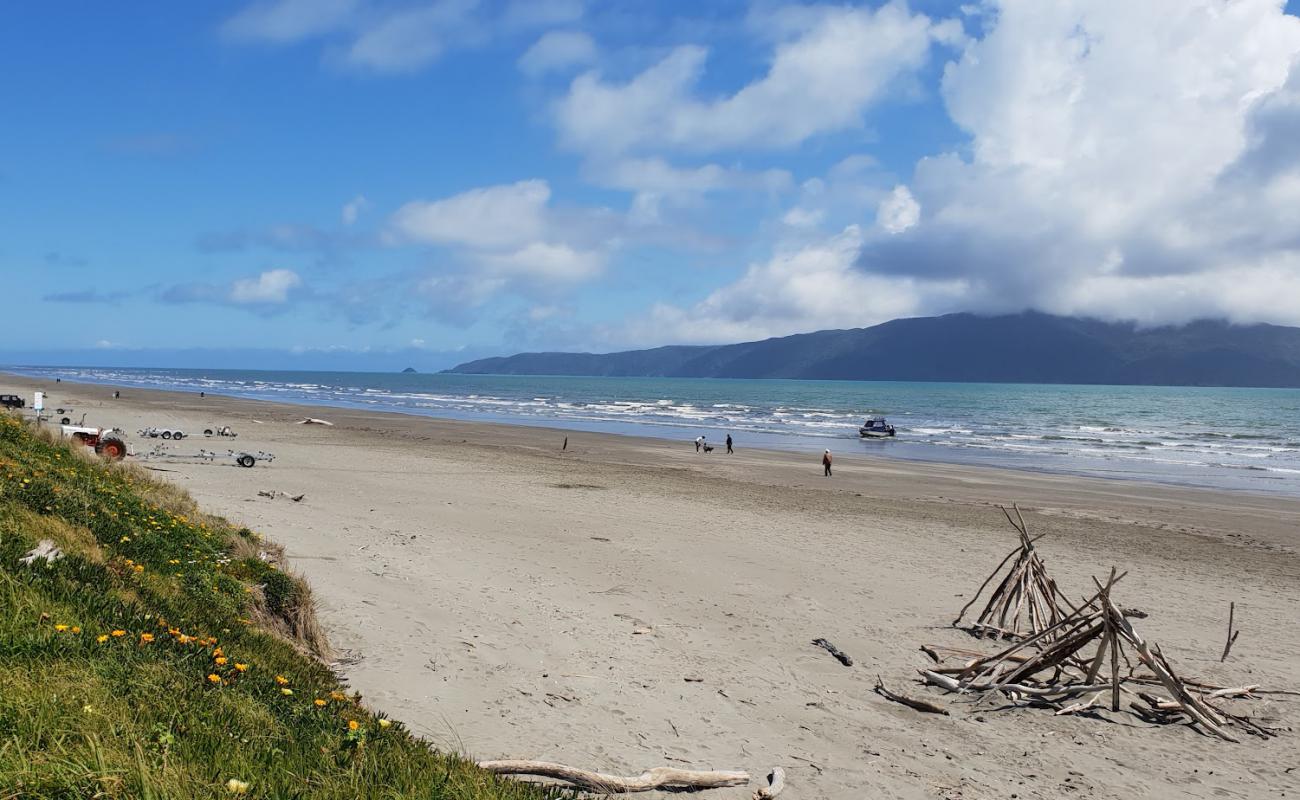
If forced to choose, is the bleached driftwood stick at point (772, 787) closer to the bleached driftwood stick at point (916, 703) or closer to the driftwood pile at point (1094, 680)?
the bleached driftwood stick at point (916, 703)

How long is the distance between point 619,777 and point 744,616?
18.4ft

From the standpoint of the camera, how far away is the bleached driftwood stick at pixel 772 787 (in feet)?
18.8

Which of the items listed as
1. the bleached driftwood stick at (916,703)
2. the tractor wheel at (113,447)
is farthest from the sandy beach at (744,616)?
the tractor wheel at (113,447)

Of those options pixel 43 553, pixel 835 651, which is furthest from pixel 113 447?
pixel 835 651

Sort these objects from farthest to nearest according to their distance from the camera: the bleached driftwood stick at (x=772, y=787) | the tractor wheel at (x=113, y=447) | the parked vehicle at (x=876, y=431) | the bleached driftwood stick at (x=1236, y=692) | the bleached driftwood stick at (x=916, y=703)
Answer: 1. the parked vehicle at (x=876, y=431)
2. the tractor wheel at (x=113, y=447)
3. the bleached driftwood stick at (x=1236, y=692)
4. the bleached driftwood stick at (x=916, y=703)
5. the bleached driftwood stick at (x=772, y=787)

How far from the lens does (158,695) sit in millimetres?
3895

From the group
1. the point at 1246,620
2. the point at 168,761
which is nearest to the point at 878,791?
the point at 168,761

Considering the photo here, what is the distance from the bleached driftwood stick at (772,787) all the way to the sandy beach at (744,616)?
0.48ft

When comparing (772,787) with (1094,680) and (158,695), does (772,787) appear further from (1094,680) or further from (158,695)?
(1094,680)

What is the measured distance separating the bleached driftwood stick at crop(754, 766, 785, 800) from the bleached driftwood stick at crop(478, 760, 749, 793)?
7.0 inches

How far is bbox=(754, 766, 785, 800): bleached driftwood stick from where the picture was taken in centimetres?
572

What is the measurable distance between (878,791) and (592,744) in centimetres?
225

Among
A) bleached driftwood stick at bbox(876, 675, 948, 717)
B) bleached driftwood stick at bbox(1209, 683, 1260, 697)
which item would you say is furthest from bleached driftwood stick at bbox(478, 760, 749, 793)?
bleached driftwood stick at bbox(1209, 683, 1260, 697)

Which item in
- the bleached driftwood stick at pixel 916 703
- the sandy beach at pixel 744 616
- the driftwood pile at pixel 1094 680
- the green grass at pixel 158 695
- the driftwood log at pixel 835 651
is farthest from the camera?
the driftwood log at pixel 835 651
